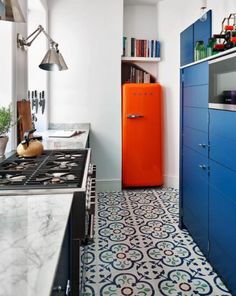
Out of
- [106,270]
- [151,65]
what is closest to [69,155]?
[106,270]

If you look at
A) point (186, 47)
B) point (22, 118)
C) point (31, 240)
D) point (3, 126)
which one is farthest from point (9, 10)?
point (186, 47)

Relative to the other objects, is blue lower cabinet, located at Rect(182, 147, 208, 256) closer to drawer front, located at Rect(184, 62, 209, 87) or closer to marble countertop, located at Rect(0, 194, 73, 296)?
drawer front, located at Rect(184, 62, 209, 87)

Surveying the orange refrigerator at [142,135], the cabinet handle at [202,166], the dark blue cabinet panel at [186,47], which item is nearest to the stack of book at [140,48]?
the orange refrigerator at [142,135]

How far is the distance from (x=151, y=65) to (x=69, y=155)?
3.06 metres

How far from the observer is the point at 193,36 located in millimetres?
3514

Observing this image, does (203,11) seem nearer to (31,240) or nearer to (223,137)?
(223,137)

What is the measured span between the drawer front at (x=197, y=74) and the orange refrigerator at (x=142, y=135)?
5.49 feet

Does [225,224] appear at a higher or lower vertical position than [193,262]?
higher

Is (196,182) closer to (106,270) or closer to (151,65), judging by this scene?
(106,270)

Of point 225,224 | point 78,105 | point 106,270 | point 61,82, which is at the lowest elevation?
point 106,270

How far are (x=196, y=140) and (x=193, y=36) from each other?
1397 mm

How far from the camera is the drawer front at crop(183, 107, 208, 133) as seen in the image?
99.5 inches

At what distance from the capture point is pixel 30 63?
430cm

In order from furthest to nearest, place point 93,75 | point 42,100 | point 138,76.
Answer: point 138,76 < point 93,75 < point 42,100
